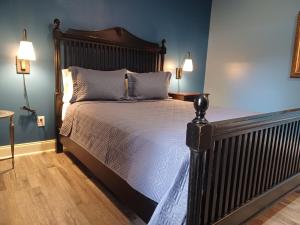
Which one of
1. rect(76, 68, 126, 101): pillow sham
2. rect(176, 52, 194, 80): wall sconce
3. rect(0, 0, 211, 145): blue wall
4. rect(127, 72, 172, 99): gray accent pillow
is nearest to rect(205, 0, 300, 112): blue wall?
rect(176, 52, 194, 80): wall sconce

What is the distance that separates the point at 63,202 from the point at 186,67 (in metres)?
2.72

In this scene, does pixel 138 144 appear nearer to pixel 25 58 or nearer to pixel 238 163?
pixel 238 163

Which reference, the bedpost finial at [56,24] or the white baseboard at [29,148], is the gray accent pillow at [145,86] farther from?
the white baseboard at [29,148]

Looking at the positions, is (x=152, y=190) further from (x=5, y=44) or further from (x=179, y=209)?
(x=5, y=44)

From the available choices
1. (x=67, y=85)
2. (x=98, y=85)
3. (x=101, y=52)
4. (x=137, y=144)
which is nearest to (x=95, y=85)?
(x=98, y=85)

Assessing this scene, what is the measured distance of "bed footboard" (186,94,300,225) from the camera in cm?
97

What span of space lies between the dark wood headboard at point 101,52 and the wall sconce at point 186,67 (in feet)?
1.30

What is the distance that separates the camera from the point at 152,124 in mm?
1513

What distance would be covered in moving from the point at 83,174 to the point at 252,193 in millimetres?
1499

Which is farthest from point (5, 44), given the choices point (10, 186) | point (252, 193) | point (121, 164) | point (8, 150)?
point (252, 193)

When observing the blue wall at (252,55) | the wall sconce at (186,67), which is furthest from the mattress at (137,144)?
the blue wall at (252,55)

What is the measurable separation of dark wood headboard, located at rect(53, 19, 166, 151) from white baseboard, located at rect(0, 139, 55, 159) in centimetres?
14

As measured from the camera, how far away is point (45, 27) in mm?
2523

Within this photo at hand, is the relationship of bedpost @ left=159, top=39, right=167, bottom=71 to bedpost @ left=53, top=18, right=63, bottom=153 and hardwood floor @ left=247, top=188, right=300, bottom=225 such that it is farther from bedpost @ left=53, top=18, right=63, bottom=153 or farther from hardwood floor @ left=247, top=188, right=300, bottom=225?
hardwood floor @ left=247, top=188, right=300, bottom=225
